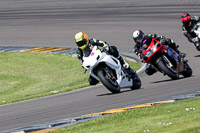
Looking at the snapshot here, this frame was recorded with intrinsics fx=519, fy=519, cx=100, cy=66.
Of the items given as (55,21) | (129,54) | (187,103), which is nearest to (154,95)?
(187,103)

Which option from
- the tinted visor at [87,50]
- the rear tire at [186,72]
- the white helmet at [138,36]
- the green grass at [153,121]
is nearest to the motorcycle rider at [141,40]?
the white helmet at [138,36]

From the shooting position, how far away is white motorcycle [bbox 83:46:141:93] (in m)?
12.8

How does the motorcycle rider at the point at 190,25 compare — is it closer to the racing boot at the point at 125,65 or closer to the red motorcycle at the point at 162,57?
the red motorcycle at the point at 162,57

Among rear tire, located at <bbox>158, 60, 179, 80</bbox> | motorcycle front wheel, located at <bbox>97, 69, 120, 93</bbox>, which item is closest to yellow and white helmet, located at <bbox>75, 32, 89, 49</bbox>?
motorcycle front wheel, located at <bbox>97, 69, 120, 93</bbox>

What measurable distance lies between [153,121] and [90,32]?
62.6 ft

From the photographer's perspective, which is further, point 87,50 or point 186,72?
point 186,72

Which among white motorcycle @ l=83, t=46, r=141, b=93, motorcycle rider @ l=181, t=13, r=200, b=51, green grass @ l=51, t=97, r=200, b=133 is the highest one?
motorcycle rider @ l=181, t=13, r=200, b=51

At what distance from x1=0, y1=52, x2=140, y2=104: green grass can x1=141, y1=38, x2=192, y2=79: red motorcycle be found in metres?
2.86

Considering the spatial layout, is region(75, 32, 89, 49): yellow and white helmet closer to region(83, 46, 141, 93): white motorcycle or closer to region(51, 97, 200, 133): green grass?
region(83, 46, 141, 93): white motorcycle

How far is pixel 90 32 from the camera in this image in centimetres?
2725

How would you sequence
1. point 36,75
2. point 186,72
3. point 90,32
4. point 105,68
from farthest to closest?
1. point 90,32
2. point 36,75
3. point 186,72
4. point 105,68

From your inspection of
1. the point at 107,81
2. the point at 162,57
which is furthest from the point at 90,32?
the point at 107,81

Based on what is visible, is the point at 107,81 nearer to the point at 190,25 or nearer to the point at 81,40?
the point at 81,40

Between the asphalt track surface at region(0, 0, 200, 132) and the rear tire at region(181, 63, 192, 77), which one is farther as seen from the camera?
the rear tire at region(181, 63, 192, 77)
